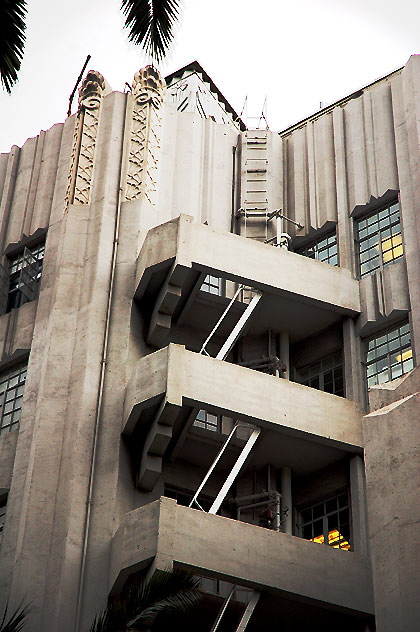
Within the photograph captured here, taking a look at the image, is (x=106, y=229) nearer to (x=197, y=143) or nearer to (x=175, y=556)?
(x=197, y=143)

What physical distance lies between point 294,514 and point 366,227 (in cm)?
906

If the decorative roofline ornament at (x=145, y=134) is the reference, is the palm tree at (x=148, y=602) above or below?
below

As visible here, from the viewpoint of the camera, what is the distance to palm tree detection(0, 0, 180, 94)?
22750 mm

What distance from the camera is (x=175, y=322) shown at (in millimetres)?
35500

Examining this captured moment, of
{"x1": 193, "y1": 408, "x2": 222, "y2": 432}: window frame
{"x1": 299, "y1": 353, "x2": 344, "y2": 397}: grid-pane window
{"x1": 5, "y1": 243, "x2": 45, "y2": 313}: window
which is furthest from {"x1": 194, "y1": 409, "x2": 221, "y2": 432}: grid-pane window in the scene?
{"x1": 5, "y1": 243, "x2": 45, "y2": 313}: window

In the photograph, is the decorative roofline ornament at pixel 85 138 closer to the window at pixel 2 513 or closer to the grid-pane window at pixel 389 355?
the window at pixel 2 513

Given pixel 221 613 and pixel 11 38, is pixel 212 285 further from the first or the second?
pixel 11 38

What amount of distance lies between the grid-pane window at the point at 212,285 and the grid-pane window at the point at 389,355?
4.69m

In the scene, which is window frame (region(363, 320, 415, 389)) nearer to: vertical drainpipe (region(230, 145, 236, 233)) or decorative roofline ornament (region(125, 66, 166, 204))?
vertical drainpipe (region(230, 145, 236, 233))

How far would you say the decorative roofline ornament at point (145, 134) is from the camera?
120ft

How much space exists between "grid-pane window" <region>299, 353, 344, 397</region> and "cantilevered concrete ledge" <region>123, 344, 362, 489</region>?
1880 mm

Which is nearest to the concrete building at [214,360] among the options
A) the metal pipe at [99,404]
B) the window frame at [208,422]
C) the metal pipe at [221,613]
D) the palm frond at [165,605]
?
the metal pipe at [99,404]

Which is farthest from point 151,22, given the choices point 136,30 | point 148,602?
point 148,602

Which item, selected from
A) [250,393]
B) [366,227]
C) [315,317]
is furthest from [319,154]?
[250,393]
